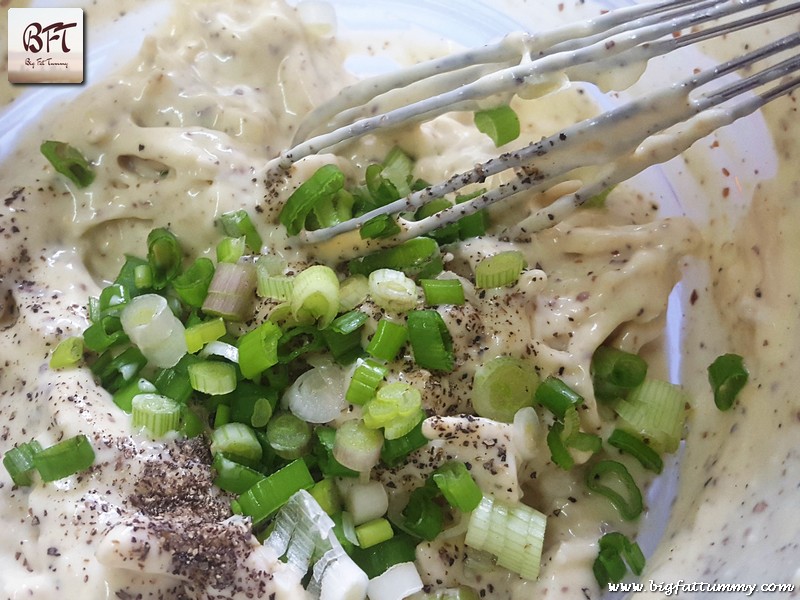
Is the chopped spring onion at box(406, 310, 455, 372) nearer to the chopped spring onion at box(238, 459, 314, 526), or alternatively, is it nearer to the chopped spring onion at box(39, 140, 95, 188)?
the chopped spring onion at box(238, 459, 314, 526)

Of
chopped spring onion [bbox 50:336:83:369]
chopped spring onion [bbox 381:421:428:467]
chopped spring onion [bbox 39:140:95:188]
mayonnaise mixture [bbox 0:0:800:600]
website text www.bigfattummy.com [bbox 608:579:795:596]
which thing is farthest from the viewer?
chopped spring onion [bbox 39:140:95:188]

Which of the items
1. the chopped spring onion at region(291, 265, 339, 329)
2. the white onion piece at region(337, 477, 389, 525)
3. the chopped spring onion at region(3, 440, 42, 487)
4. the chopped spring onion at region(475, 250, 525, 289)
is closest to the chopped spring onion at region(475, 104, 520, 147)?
the chopped spring onion at region(475, 250, 525, 289)

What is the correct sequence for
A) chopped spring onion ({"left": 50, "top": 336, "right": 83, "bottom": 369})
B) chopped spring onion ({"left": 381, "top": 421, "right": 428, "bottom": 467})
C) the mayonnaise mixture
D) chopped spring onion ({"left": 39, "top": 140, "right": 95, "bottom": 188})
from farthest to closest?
chopped spring onion ({"left": 39, "top": 140, "right": 95, "bottom": 188}), chopped spring onion ({"left": 50, "top": 336, "right": 83, "bottom": 369}), chopped spring onion ({"left": 381, "top": 421, "right": 428, "bottom": 467}), the mayonnaise mixture

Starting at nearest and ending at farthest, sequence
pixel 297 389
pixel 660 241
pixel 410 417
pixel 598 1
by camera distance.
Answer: pixel 410 417, pixel 297 389, pixel 660 241, pixel 598 1

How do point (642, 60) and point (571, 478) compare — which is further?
point (571, 478)

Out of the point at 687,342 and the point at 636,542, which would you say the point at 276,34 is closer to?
the point at 687,342

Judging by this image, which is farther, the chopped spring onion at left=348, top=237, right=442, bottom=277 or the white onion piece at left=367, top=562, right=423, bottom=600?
the chopped spring onion at left=348, top=237, right=442, bottom=277

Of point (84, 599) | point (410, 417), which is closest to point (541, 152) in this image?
point (410, 417)

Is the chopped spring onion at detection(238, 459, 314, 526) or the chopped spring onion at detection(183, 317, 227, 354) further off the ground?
the chopped spring onion at detection(183, 317, 227, 354)
